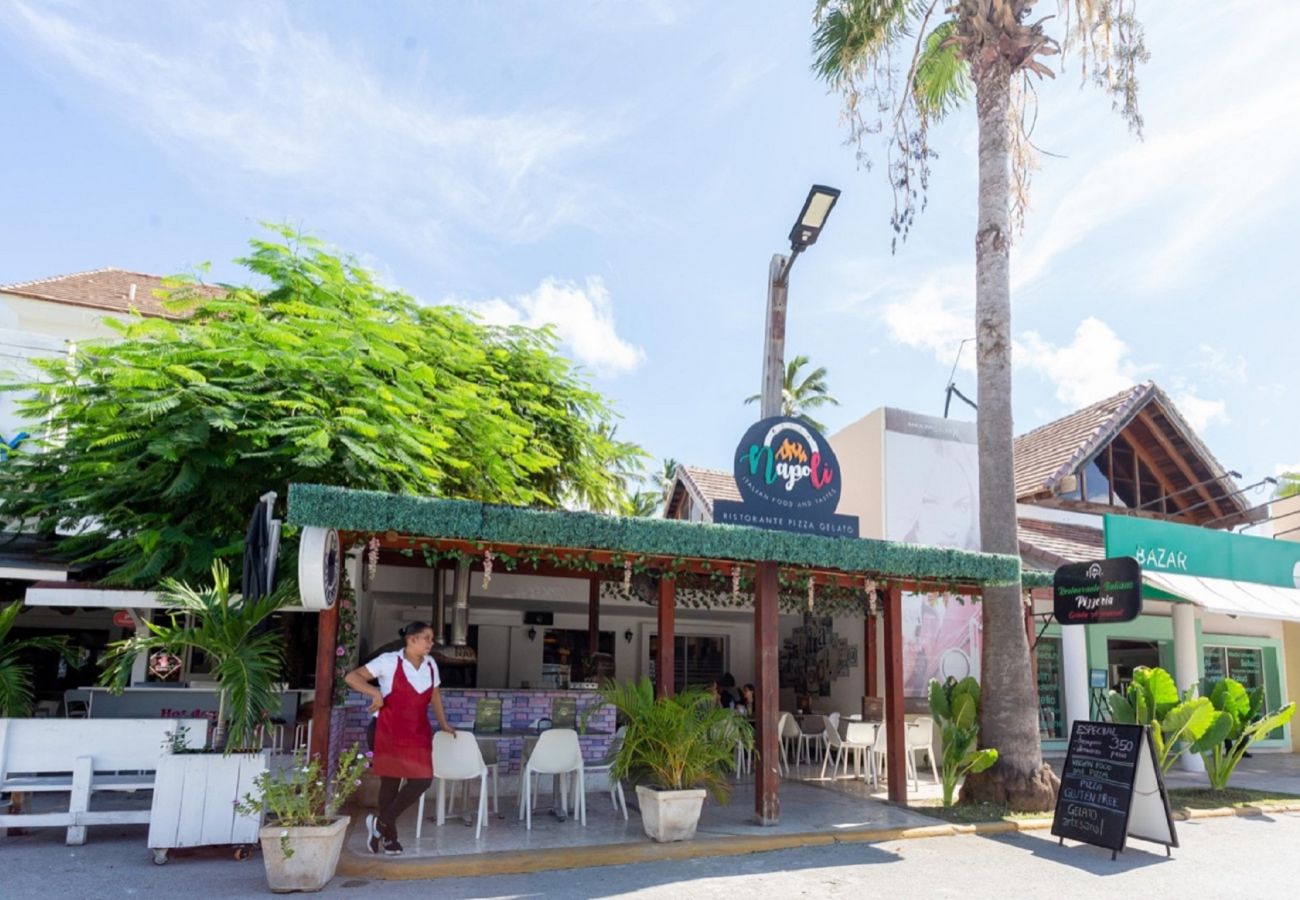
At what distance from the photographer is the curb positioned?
20.6 feet

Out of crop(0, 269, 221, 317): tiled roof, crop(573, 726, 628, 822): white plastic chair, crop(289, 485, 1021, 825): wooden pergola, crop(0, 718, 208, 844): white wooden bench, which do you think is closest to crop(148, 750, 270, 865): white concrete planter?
crop(0, 718, 208, 844): white wooden bench

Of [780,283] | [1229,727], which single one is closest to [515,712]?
[780,283]

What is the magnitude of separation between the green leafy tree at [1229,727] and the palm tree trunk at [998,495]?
101 inches

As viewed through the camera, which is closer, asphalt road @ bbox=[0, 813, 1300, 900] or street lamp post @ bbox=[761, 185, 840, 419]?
asphalt road @ bbox=[0, 813, 1300, 900]

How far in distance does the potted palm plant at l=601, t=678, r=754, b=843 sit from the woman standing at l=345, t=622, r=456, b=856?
1579mm

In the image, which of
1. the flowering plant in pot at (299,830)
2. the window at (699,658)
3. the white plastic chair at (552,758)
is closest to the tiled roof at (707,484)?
the window at (699,658)

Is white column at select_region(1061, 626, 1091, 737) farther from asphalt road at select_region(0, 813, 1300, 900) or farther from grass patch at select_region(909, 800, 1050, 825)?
asphalt road at select_region(0, 813, 1300, 900)

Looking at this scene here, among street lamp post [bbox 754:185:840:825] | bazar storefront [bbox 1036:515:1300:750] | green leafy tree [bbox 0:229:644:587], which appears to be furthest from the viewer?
bazar storefront [bbox 1036:515:1300:750]

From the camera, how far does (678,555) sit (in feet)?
24.7

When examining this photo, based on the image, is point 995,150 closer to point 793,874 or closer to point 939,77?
point 939,77

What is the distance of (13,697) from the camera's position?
7.48 metres

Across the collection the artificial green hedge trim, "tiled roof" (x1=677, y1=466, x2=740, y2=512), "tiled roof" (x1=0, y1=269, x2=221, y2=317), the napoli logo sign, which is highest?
"tiled roof" (x1=0, y1=269, x2=221, y2=317)

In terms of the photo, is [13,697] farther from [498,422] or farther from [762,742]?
[762,742]

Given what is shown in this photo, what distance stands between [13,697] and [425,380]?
4579mm
